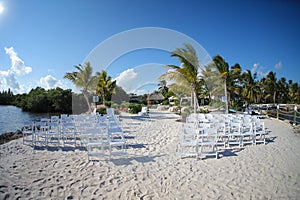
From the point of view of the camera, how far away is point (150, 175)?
3602 mm

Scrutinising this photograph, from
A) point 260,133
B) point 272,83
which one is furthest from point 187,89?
point 272,83

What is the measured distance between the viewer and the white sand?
9.57 feet

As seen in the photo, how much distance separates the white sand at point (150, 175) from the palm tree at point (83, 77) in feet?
51.1

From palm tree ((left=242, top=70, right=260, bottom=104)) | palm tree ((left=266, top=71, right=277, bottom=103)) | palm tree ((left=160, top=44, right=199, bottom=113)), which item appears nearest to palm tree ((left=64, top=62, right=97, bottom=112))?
palm tree ((left=160, top=44, right=199, bottom=113))

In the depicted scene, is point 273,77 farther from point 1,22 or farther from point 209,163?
point 1,22

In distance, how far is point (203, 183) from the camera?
3264 mm

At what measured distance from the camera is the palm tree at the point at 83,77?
19.9 metres

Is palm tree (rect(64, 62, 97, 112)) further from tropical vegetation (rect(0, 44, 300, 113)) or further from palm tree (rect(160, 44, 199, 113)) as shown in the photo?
palm tree (rect(160, 44, 199, 113))

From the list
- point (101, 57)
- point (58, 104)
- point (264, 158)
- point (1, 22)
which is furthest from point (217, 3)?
point (58, 104)

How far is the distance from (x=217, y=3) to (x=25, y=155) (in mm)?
7475

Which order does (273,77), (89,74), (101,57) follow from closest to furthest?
1. (101,57)
2. (89,74)
3. (273,77)

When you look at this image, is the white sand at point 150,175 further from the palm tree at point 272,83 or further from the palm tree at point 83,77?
the palm tree at point 272,83

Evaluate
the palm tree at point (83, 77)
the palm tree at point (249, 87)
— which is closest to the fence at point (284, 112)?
the palm tree at point (249, 87)

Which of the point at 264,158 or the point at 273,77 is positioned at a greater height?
the point at 273,77
